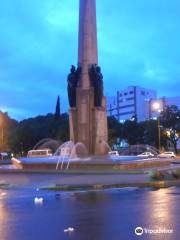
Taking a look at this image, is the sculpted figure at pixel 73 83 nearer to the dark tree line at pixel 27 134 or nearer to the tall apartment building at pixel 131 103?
the dark tree line at pixel 27 134

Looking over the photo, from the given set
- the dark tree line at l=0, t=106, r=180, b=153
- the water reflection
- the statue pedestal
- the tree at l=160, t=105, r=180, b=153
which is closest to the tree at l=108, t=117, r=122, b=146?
the dark tree line at l=0, t=106, r=180, b=153

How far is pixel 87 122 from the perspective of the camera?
34125 millimetres

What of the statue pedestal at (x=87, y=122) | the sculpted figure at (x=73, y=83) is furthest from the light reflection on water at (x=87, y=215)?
the sculpted figure at (x=73, y=83)

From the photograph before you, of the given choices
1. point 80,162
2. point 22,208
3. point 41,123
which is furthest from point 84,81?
point 41,123

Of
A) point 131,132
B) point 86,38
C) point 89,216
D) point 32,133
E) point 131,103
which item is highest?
point 131,103

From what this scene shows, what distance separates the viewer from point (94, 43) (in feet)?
113

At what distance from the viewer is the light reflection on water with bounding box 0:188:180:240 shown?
9391mm

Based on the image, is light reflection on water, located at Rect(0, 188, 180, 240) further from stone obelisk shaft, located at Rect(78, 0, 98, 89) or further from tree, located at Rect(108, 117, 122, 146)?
tree, located at Rect(108, 117, 122, 146)

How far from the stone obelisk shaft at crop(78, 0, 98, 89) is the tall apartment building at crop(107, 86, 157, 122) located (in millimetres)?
141231

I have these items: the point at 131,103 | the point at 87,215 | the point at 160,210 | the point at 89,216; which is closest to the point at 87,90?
the point at 160,210

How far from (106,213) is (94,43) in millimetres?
23395

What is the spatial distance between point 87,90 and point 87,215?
2284 cm

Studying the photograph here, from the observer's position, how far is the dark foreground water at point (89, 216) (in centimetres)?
929

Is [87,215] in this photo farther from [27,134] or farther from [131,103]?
[131,103]
